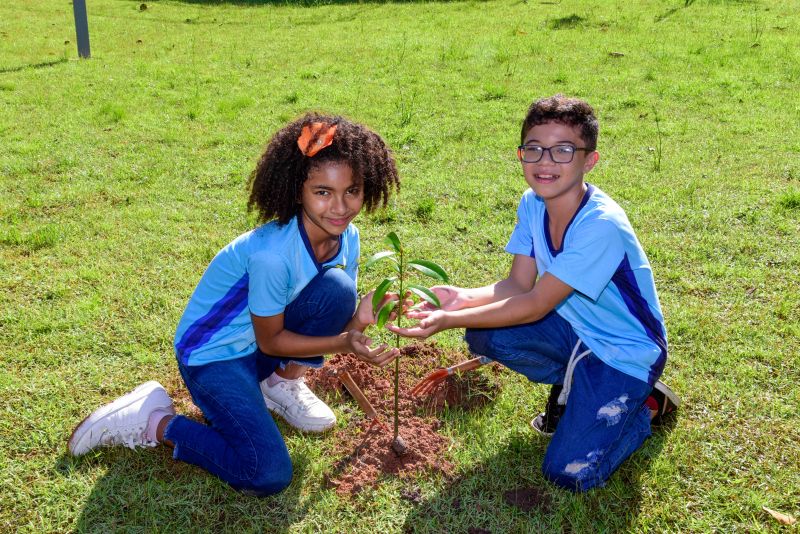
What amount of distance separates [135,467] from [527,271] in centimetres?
→ 173

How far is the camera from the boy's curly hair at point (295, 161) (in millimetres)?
2639

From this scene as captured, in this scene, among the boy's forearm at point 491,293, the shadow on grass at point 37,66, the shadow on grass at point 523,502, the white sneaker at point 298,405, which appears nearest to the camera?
the shadow on grass at point 523,502

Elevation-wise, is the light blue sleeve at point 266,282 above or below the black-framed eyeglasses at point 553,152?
below

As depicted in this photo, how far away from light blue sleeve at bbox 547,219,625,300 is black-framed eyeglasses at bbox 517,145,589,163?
27cm

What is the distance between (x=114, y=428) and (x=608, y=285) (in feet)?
6.38

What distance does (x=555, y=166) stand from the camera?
106 inches

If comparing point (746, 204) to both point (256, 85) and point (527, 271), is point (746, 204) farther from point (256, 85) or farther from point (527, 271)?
point (256, 85)

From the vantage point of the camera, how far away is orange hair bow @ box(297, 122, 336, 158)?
2.54 metres

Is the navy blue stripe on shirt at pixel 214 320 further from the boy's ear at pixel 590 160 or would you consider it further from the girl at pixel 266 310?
the boy's ear at pixel 590 160

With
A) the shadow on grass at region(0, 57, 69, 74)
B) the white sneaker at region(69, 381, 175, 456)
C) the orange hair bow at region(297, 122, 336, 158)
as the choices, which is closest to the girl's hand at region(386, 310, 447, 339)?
the orange hair bow at region(297, 122, 336, 158)

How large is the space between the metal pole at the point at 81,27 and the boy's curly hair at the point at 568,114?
777 centimetres

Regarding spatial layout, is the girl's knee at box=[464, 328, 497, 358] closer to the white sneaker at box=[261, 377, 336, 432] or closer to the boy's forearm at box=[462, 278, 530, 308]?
the boy's forearm at box=[462, 278, 530, 308]

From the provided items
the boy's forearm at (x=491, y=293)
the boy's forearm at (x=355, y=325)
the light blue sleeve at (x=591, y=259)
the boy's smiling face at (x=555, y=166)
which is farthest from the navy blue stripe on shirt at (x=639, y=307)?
the boy's forearm at (x=355, y=325)

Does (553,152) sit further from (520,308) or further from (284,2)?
(284,2)
